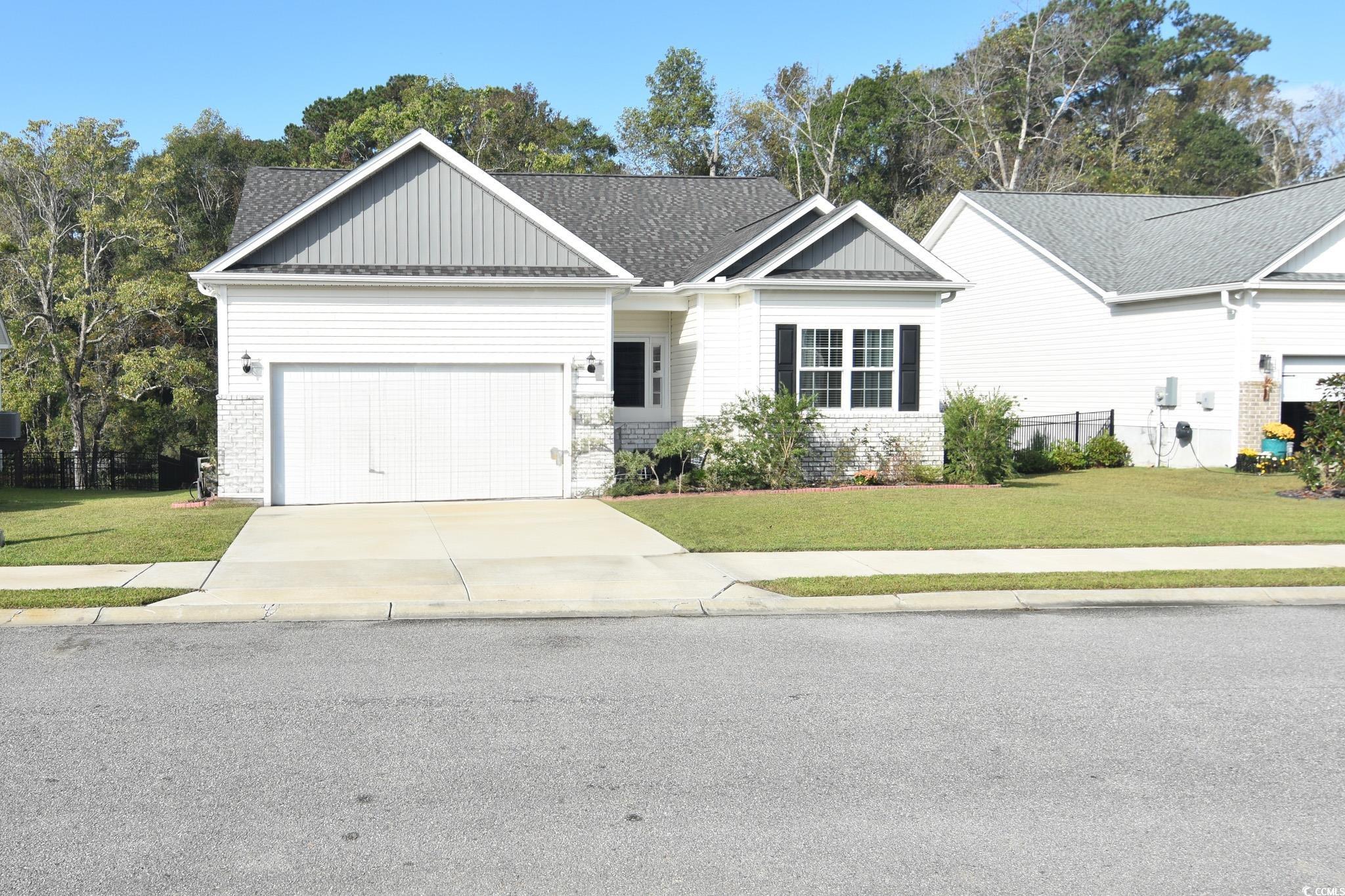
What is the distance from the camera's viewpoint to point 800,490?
768 inches

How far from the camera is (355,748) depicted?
613cm

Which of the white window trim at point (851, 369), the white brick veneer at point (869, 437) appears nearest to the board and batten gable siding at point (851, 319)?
the white window trim at point (851, 369)

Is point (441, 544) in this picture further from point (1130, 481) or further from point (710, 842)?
point (1130, 481)

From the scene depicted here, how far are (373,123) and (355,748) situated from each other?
123ft

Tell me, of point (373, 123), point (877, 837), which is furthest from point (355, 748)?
point (373, 123)

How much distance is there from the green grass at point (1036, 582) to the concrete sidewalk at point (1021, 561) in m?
0.27

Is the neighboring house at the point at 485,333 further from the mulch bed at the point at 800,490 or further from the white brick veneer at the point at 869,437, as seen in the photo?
the mulch bed at the point at 800,490

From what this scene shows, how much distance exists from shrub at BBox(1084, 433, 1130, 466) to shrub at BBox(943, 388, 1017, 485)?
19.2 feet

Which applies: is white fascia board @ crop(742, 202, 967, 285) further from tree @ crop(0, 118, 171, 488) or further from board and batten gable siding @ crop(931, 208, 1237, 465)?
tree @ crop(0, 118, 171, 488)

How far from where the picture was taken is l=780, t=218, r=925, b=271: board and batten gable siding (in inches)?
816

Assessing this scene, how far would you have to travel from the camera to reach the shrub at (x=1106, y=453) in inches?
1017

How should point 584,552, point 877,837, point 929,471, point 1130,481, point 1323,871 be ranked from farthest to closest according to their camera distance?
point 1130,481 → point 929,471 → point 584,552 → point 877,837 → point 1323,871

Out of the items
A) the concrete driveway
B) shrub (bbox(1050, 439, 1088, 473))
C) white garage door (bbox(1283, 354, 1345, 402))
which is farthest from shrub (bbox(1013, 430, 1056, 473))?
the concrete driveway

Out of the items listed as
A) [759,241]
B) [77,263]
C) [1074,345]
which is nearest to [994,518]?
[759,241]
